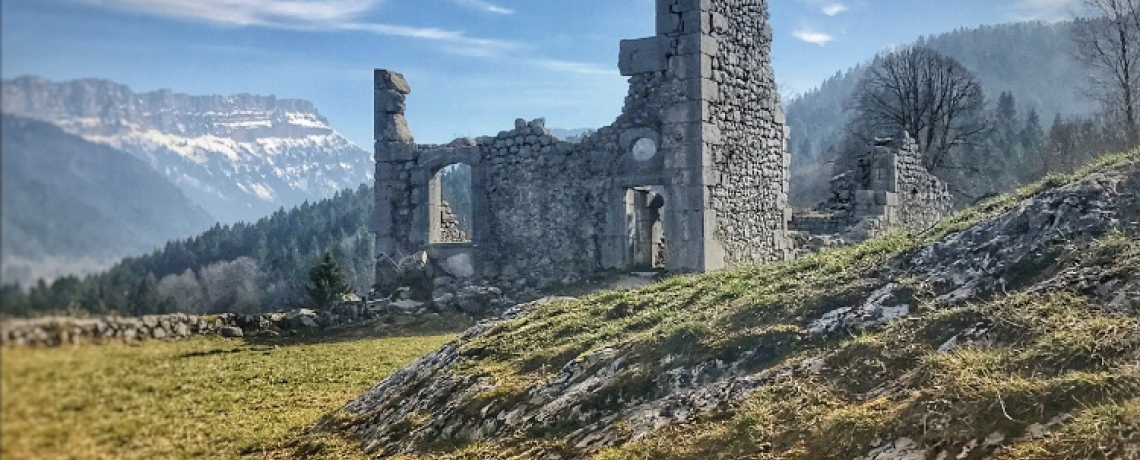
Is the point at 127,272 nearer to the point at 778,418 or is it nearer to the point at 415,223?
the point at 778,418

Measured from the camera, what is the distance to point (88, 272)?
3.04 metres

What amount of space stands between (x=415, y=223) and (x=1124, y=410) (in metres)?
16.1

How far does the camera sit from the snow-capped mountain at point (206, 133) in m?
3.13

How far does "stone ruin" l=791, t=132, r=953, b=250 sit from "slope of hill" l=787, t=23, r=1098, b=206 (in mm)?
91981

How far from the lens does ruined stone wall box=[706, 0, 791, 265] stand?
1659 centimetres

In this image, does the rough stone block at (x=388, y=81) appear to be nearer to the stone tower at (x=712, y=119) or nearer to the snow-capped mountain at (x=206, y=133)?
the stone tower at (x=712, y=119)

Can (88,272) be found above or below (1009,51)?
below

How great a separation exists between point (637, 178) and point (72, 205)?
14.0 metres

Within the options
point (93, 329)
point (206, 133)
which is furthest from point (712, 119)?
point (93, 329)

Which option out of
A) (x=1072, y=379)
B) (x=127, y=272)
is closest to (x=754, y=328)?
(x=1072, y=379)

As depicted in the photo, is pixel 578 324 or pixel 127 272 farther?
pixel 578 324

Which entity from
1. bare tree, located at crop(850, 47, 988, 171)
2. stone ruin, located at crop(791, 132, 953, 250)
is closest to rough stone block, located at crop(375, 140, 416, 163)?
stone ruin, located at crop(791, 132, 953, 250)

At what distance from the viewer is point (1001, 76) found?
142000mm

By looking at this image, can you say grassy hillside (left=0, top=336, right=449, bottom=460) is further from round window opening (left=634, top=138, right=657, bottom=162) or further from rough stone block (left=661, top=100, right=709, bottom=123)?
round window opening (left=634, top=138, right=657, bottom=162)
